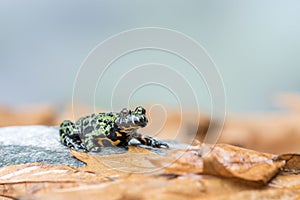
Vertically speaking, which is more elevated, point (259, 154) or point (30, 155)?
point (259, 154)

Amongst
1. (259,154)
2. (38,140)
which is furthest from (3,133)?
(259,154)

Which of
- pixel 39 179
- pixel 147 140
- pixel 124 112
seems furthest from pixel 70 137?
pixel 39 179

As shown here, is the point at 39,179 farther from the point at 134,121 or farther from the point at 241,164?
the point at 134,121

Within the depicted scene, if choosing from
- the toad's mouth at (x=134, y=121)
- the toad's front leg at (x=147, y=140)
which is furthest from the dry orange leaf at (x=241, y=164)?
the toad's mouth at (x=134, y=121)

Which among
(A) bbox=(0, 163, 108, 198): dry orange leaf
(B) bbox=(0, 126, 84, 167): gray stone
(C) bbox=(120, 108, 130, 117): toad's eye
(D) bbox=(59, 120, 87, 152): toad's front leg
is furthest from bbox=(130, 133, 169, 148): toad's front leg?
(A) bbox=(0, 163, 108, 198): dry orange leaf

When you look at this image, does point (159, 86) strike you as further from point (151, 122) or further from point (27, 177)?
point (27, 177)
